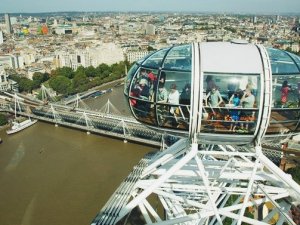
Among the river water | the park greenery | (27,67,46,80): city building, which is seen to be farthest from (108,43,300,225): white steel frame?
(27,67,46,80): city building

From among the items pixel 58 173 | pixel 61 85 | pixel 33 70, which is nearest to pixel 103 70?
pixel 33 70

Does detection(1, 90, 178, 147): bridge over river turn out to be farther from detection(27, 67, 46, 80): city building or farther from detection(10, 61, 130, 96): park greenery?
detection(27, 67, 46, 80): city building

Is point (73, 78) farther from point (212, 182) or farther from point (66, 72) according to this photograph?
point (212, 182)

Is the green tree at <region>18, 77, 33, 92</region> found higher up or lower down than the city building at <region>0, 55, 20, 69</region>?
lower down

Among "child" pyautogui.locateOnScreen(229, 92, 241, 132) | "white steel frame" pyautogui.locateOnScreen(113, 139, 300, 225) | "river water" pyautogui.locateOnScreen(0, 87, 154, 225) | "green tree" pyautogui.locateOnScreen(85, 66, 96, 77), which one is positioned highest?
"child" pyautogui.locateOnScreen(229, 92, 241, 132)

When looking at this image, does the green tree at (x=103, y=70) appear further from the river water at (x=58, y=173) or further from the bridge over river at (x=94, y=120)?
the river water at (x=58, y=173)

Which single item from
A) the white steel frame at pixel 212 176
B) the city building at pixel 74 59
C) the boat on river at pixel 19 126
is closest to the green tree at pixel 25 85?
the city building at pixel 74 59

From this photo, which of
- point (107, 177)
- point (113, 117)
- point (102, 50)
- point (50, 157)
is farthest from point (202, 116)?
point (102, 50)
